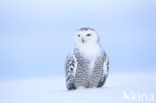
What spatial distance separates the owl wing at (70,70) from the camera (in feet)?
10.2

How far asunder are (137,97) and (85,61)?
393mm

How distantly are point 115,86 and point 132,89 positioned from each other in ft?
0.40

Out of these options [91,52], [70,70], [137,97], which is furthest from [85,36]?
[137,97]

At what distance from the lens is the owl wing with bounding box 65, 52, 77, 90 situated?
3096 mm

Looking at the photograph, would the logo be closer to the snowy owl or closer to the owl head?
the snowy owl

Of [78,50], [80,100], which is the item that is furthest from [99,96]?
[78,50]

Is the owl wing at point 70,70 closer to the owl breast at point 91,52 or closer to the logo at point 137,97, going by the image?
the owl breast at point 91,52

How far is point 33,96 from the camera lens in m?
2.99

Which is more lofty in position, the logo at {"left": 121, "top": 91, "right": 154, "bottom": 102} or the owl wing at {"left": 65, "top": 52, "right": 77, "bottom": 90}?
the owl wing at {"left": 65, "top": 52, "right": 77, "bottom": 90}

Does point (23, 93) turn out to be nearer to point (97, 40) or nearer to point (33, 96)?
point (33, 96)

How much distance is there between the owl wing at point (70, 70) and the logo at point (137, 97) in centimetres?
34

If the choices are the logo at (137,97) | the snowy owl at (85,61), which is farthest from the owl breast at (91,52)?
the logo at (137,97)

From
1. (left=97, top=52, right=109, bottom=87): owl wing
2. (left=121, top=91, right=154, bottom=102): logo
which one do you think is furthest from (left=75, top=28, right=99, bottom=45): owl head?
(left=121, top=91, right=154, bottom=102): logo

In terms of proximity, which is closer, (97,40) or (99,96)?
(99,96)
